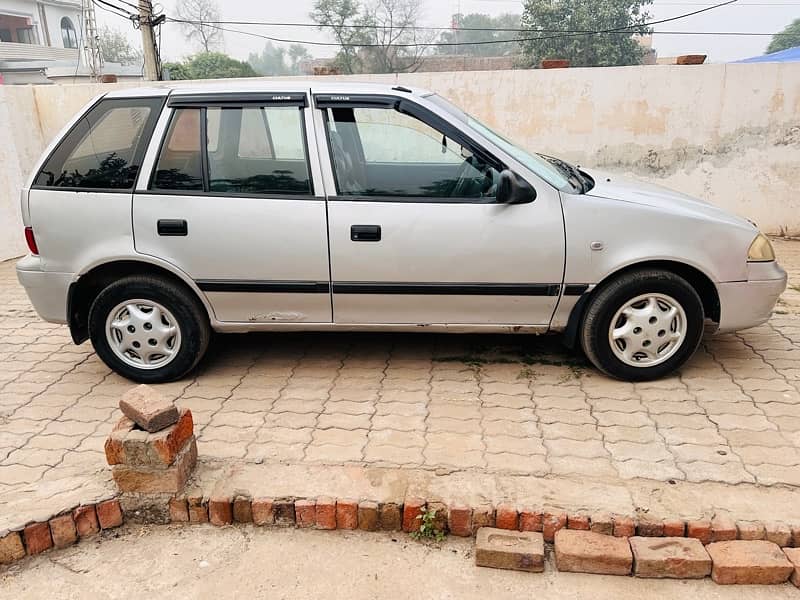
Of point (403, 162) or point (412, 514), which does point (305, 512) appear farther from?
point (403, 162)

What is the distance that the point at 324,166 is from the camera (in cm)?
368

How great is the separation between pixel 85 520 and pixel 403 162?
8.19ft

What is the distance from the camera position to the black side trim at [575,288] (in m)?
3.69

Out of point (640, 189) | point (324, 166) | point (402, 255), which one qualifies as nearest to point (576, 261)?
point (640, 189)

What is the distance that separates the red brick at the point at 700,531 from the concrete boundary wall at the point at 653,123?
5.65 meters

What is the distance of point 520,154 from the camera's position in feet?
12.9

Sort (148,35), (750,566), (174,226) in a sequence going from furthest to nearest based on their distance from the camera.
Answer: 1. (148,35)
2. (174,226)
3. (750,566)

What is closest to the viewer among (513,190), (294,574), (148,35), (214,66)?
(294,574)

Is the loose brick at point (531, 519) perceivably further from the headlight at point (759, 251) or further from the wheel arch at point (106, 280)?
the wheel arch at point (106, 280)

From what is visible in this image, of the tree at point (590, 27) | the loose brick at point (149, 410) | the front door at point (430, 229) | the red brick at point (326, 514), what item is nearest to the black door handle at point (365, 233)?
the front door at point (430, 229)

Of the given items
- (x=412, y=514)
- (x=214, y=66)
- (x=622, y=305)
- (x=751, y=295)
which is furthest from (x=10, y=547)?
(x=214, y=66)

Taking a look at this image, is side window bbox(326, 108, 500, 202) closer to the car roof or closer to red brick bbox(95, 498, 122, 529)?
the car roof

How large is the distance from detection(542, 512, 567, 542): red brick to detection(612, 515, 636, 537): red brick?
8.1 inches

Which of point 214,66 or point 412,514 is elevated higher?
point 214,66
